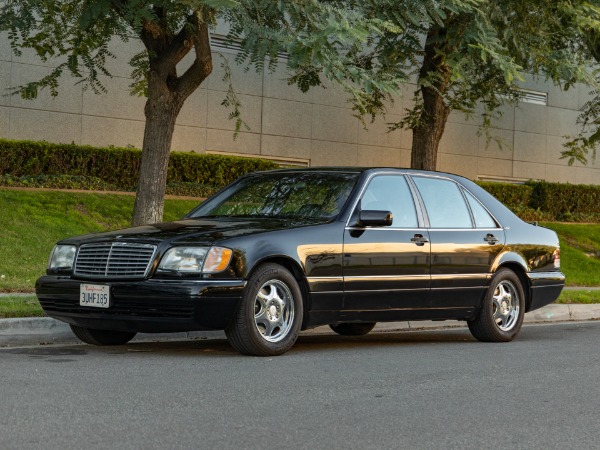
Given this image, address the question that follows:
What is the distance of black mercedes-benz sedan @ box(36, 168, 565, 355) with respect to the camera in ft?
27.8

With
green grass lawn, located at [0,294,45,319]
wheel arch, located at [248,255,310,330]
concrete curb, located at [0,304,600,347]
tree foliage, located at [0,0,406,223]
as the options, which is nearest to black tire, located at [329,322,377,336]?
concrete curb, located at [0,304,600,347]

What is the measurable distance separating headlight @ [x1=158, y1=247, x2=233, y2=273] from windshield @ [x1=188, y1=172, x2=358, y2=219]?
3.90 ft

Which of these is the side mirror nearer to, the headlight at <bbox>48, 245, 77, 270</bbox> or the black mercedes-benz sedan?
the black mercedes-benz sedan

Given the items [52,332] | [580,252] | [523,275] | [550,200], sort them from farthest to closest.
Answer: [550,200], [580,252], [523,275], [52,332]

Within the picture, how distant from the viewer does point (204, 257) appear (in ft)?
27.7

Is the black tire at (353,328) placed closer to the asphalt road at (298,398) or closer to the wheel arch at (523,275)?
the asphalt road at (298,398)

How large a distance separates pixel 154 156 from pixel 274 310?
525 cm

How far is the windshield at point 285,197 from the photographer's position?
31.4 feet

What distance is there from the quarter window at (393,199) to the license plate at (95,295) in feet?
7.91

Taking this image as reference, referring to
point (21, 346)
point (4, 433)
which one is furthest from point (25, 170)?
point (4, 433)

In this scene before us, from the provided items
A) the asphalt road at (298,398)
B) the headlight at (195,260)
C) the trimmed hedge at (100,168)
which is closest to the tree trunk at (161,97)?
the asphalt road at (298,398)

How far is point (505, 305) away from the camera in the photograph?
10.9 metres

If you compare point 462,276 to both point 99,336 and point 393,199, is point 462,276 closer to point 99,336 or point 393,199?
point 393,199

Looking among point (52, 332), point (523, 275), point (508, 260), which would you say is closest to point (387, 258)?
point (508, 260)
